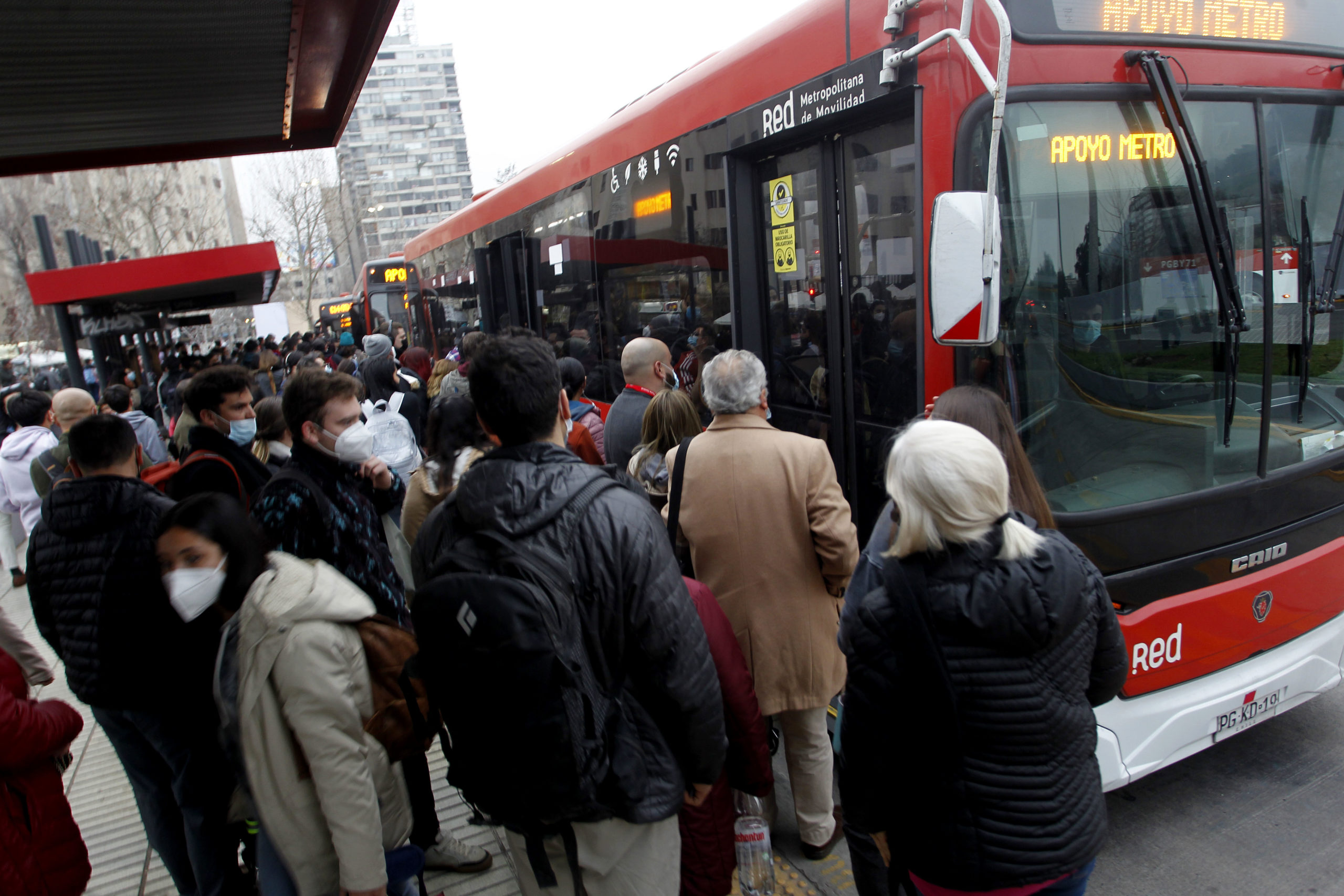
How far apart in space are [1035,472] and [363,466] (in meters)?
2.44

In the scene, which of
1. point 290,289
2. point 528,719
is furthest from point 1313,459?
point 290,289

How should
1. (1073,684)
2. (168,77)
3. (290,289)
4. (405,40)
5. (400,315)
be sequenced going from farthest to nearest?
(405,40) → (290,289) → (400,315) → (168,77) → (1073,684)

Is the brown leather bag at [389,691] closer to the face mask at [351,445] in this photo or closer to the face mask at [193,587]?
the face mask at [193,587]

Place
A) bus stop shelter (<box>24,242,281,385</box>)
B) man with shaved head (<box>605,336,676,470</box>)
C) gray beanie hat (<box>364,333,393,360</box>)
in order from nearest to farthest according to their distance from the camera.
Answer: man with shaved head (<box>605,336,676,470</box>) < gray beanie hat (<box>364,333,393,360</box>) < bus stop shelter (<box>24,242,281,385</box>)

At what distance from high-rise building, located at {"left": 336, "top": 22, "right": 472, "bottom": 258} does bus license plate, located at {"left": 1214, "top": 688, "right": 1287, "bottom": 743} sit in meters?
137

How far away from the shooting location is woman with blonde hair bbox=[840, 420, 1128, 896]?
170 cm

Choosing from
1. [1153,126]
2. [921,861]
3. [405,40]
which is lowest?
[921,861]

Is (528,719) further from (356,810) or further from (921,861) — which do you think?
(921,861)

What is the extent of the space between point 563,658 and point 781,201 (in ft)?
9.61

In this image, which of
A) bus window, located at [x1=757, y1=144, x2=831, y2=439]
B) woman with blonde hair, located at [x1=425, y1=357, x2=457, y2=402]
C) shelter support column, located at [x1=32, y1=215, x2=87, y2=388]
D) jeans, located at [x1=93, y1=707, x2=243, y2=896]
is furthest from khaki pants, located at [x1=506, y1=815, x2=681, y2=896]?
shelter support column, located at [x1=32, y1=215, x2=87, y2=388]

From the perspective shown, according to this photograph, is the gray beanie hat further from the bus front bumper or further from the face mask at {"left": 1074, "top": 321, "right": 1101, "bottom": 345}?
the bus front bumper

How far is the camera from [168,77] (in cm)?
494

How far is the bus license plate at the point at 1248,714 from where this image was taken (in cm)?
313

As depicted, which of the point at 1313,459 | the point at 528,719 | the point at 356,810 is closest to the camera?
the point at 528,719
